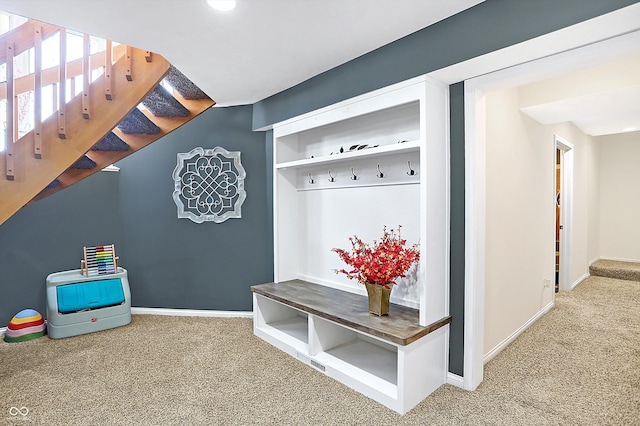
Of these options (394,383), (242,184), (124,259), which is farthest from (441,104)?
(124,259)

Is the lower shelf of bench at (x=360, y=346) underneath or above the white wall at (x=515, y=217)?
underneath

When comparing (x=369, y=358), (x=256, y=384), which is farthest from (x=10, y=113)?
(x=369, y=358)

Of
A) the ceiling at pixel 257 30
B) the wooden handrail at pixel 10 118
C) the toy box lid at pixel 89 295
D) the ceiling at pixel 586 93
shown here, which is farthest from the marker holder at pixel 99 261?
the ceiling at pixel 586 93

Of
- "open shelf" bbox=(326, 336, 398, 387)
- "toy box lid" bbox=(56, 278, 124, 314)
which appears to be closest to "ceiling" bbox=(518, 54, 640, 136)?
"open shelf" bbox=(326, 336, 398, 387)

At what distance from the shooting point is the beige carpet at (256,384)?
199 centimetres

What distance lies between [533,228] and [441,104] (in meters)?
1.89

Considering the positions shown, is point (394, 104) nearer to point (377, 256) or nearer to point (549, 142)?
point (377, 256)

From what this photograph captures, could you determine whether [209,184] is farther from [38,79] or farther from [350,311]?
[350,311]

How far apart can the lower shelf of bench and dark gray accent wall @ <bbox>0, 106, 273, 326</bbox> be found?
26.9 inches

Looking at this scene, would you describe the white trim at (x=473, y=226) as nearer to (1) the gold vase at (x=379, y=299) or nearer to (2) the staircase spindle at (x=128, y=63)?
(1) the gold vase at (x=379, y=299)

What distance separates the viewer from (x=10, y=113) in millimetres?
2416

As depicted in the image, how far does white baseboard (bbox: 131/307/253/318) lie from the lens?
3.76 metres

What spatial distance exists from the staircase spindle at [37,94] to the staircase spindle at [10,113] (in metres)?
0.12

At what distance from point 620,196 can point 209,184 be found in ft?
21.2
